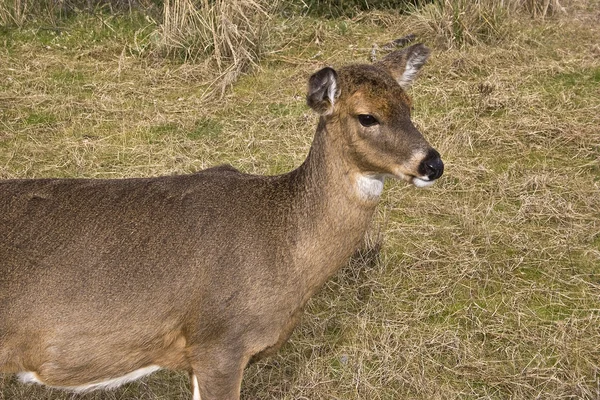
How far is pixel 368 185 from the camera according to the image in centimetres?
386

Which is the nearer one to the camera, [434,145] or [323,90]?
[323,90]

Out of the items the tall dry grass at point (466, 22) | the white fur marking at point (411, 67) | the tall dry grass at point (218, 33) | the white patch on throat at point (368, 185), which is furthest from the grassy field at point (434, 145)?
the white fur marking at point (411, 67)

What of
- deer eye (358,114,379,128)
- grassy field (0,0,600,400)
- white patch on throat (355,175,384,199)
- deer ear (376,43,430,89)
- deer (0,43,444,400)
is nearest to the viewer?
deer (0,43,444,400)

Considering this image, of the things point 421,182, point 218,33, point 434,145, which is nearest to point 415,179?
point 421,182

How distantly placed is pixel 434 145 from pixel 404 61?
10.2ft

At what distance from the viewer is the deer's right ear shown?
366cm

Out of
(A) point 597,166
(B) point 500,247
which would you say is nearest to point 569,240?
(B) point 500,247

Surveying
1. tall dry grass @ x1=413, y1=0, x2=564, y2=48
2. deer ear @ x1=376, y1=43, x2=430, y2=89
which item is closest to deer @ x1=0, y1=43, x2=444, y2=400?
deer ear @ x1=376, y1=43, x2=430, y2=89

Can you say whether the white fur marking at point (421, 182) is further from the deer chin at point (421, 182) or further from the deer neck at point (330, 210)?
the deer neck at point (330, 210)

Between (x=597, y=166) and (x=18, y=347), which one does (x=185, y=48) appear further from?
(x=18, y=347)

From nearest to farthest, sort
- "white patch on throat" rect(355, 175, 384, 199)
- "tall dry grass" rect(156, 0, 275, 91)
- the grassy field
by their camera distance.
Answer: "white patch on throat" rect(355, 175, 384, 199)
the grassy field
"tall dry grass" rect(156, 0, 275, 91)

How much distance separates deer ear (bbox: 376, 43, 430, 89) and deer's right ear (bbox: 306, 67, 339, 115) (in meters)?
0.56

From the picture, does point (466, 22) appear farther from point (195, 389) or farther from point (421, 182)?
point (195, 389)

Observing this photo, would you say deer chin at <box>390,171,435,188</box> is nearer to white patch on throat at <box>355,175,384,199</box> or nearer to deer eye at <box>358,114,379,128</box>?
white patch on throat at <box>355,175,384,199</box>
